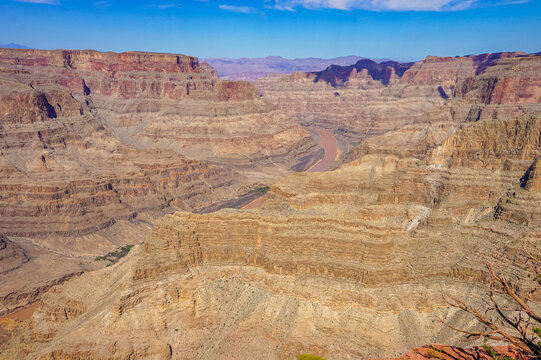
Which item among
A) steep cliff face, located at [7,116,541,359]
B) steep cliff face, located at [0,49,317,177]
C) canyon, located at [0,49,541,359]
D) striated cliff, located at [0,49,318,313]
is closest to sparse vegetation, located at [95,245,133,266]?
striated cliff, located at [0,49,318,313]

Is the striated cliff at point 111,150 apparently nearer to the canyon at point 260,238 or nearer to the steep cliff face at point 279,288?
the canyon at point 260,238

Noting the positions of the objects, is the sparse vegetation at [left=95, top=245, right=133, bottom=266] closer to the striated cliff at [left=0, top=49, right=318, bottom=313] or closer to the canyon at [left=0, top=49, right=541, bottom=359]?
the striated cliff at [left=0, top=49, right=318, bottom=313]

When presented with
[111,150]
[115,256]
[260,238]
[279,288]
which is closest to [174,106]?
[111,150]

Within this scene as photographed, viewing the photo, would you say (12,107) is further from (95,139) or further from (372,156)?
(372,156)

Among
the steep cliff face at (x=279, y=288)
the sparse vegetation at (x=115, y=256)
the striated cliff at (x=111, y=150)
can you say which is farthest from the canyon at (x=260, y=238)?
the sparse vegetation at (x=115, y=256)

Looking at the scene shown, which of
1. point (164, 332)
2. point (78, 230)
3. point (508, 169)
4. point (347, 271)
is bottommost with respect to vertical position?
point (78, 230)

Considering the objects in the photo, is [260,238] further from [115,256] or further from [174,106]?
[174,106]

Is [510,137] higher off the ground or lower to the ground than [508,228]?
higher

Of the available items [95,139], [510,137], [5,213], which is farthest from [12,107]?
[510,137]
